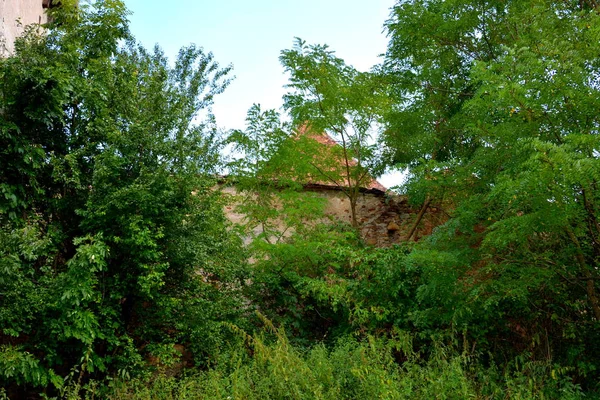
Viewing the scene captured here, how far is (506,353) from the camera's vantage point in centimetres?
808

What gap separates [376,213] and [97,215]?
6587 mm

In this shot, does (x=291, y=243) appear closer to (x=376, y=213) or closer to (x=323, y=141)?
(x=323, y=141)

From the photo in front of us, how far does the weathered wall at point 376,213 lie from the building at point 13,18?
15.8ft

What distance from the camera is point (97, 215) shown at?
7461mm

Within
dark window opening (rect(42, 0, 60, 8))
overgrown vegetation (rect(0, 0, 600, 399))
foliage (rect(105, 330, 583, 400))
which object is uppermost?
dark window opening (rect(42, 0, 60, 8))

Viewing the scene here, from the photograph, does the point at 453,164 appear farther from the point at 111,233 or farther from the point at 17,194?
the point at 17,194

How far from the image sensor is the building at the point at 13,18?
26.1 feet

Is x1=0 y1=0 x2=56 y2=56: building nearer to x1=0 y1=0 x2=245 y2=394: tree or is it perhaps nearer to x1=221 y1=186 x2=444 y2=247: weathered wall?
x1=0 y1=0 x2=245 y2=394: tree

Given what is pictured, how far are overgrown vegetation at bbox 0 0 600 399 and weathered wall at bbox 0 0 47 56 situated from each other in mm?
491

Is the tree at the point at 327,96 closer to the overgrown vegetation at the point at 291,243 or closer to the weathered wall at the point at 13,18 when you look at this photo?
the overgrown vegetation at the point at 291,243

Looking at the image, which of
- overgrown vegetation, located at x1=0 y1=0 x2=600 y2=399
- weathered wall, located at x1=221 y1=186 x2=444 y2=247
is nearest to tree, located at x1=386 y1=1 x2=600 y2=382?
overgrown vegetation, located at x1=0 y1=0 x2=600 y2=399

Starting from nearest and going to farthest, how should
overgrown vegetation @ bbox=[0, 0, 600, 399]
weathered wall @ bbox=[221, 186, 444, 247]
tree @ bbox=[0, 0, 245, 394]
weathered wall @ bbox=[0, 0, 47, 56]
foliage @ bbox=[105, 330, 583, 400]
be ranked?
1. foliage @ bbox=[105, 330, 583, 400]
2. overgrown vegetation @ bbox=[0, 0, 600, 399]
3. tree @ bbox=[0, 0, 245, 394]
4. weathered wall @ bbox=[0, 0, 47, 56]
5. weathered wall @ bbox=[221, 186, 444, 247]

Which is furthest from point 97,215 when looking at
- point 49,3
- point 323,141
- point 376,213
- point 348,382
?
point 376,213

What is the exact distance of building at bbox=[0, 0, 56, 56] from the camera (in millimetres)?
7953
